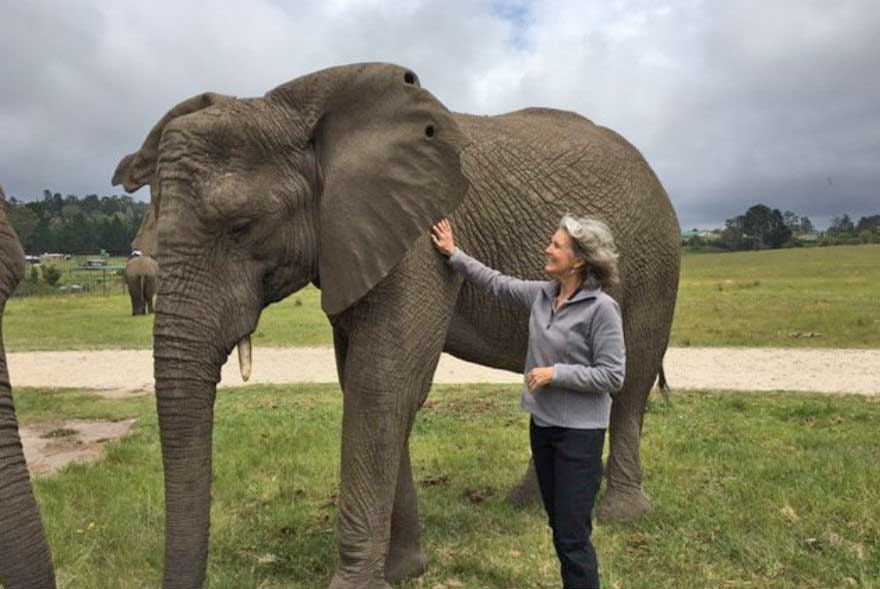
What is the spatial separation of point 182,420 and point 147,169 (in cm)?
183

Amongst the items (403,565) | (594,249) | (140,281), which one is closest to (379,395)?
(594,249)

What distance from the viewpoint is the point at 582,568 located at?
12.5 feet

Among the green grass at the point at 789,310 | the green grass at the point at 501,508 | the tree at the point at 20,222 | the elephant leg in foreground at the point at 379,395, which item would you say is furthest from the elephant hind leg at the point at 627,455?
the green grass at the point at 789,310

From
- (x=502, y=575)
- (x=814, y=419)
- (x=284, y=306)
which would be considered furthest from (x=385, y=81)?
(x=284, y=306)

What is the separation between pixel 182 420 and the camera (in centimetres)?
386

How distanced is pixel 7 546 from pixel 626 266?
4.07 m

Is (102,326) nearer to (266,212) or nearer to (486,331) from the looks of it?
(486,331)

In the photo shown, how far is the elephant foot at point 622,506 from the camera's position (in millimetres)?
6270

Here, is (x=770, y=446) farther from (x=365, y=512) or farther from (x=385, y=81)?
(x=385, y=81)

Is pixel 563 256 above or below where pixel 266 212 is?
below

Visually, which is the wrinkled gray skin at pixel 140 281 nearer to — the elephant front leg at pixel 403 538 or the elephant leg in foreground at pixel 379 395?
the elephant front leg at pixel 403 538

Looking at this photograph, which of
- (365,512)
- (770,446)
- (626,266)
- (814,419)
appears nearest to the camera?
(365,512)

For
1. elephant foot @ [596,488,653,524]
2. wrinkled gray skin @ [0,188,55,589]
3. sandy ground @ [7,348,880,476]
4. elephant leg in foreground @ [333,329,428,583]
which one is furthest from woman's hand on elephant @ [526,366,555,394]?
sandy ground @ [7,348,880,476]

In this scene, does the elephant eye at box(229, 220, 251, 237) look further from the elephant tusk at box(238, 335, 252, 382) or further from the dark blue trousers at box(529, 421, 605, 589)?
the dark blue trousers at box(529, 421, 605, 589)
